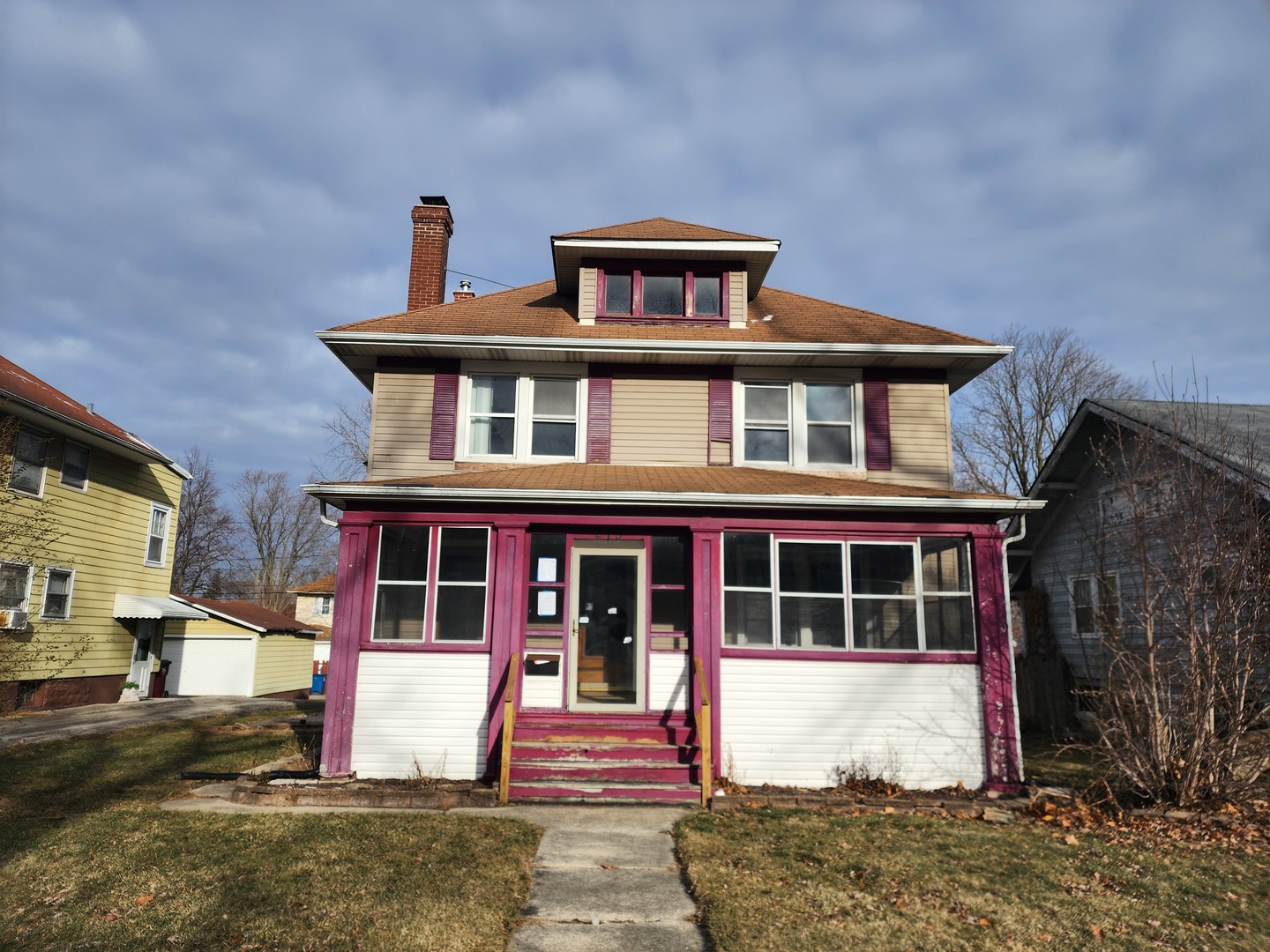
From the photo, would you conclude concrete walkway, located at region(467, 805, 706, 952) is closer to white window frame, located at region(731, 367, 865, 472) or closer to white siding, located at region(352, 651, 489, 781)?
white siding, located at region(352, 651, 489, 781)

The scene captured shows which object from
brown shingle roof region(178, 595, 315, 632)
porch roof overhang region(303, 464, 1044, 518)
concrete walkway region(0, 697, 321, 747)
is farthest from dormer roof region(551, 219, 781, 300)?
brown shingle roof region(178, 595, 315, 632)

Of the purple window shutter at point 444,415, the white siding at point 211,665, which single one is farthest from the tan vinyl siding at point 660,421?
the white siding at point 211,665

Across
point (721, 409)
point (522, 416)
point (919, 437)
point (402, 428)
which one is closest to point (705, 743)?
point (721, 409)

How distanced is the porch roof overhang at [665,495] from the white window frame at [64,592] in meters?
11.1

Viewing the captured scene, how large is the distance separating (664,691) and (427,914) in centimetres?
503

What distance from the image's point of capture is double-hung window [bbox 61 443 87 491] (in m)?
17.6

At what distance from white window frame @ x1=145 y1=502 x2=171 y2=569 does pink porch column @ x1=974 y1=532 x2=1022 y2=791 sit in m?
20.6

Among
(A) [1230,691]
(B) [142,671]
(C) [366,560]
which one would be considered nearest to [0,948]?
(C) [366,560]

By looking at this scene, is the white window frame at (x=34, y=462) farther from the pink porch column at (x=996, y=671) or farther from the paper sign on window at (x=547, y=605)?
the pink porch column at (x=996, y=671)

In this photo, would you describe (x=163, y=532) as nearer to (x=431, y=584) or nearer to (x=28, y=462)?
(x=28, y=462)

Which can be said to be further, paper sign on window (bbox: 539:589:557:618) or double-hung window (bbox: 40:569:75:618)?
double-hung window (bbox: 40:569:75:618)

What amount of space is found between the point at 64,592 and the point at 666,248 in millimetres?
15564

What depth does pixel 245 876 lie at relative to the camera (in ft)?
19.9

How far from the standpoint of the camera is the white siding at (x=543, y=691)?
33.2 ft
